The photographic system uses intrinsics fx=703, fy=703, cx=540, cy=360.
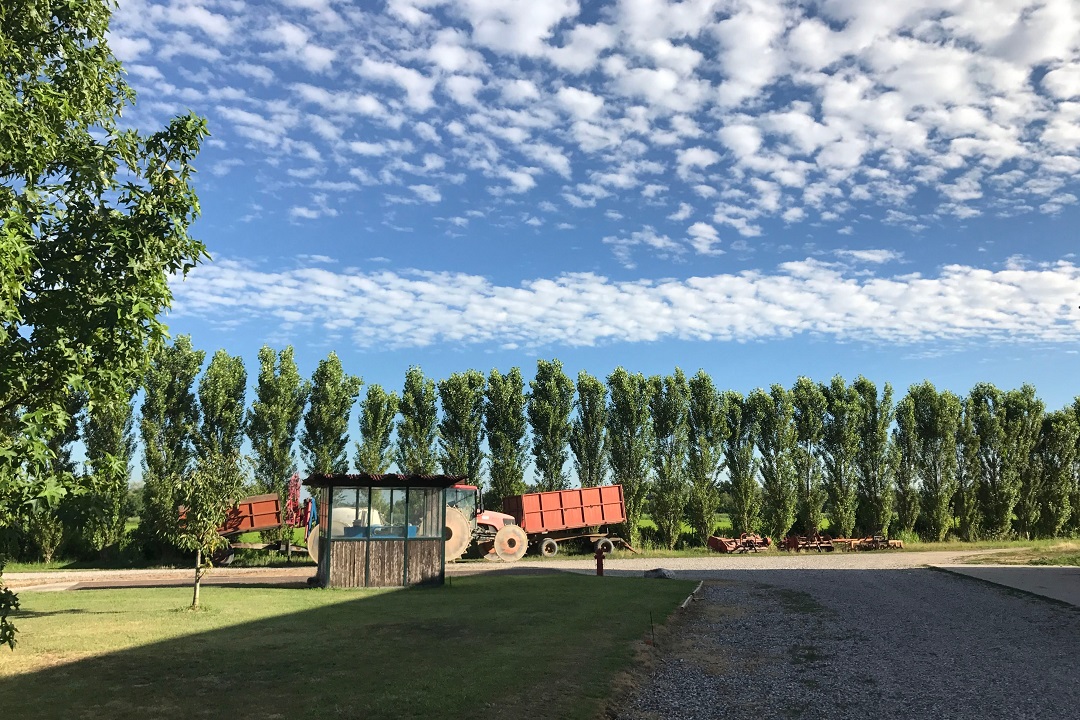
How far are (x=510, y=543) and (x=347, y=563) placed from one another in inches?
460

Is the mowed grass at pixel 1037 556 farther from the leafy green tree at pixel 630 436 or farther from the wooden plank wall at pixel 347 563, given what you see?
the wooden plank wall at pixel 347 563

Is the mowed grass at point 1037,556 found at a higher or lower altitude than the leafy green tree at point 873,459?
lower

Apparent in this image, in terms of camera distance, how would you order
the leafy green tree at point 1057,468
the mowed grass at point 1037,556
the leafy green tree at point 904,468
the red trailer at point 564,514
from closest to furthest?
the mowed grass at point 1037,556
the red trailer at point 564,514
the leafy green tree at point 904,468
the leafy green tree at point 1057,468

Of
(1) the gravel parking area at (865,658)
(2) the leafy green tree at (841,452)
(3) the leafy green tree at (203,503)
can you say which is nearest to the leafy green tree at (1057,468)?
(2) the leafy green tree at (841,452)

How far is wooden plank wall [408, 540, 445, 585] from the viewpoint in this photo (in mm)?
19406

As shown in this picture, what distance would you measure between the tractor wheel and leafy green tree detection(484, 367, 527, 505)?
7712 mm

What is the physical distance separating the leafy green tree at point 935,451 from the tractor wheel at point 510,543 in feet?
80.4

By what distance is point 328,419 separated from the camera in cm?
3728

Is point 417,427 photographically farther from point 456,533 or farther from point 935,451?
point 935,451

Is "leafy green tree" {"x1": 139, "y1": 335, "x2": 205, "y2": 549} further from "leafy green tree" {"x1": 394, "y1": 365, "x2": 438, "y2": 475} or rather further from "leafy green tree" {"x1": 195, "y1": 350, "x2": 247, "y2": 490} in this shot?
"leafy green tree" {"x1": 394, "y1": 365, "x2": 438, "y2": 475}

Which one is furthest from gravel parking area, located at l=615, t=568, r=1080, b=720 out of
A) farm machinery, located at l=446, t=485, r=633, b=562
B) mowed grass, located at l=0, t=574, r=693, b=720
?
farm machinery, located at l=446, t=485, r=633, b=562

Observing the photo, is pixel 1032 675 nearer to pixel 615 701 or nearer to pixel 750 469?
pixel 615 701

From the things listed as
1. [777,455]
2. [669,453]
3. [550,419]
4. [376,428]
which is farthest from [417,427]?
[777,455]

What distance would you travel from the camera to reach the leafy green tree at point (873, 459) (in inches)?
1529
